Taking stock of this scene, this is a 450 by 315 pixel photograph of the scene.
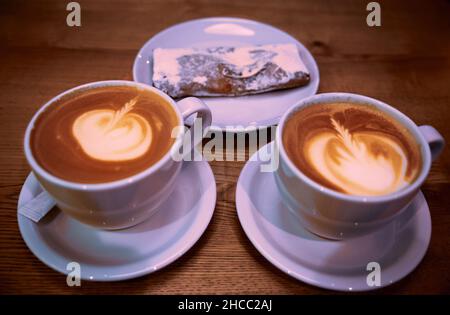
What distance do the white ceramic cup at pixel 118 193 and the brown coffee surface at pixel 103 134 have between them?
0.8 inches

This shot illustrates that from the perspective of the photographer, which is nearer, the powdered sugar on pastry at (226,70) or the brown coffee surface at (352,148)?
the brown coffee surface at (352,148)

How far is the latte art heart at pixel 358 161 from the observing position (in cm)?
66

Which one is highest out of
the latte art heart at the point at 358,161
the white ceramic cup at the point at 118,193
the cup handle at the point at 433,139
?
the cup handle at the point at 433,139

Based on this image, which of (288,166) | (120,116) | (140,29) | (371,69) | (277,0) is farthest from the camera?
(277,0)

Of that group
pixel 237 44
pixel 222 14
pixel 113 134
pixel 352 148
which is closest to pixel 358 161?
pixel 352 148

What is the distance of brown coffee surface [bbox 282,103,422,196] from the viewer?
0.67m

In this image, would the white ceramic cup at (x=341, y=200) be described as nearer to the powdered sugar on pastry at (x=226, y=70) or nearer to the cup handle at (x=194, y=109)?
the cup handle at (x=194, y=109)

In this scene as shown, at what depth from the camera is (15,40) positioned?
3.92ft

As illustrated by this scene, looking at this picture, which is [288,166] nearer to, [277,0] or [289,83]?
[289,83]

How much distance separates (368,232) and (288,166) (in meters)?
0.19

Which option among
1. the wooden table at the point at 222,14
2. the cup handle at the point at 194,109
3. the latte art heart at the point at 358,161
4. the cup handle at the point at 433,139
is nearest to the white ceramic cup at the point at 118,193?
the cup handle at the point at 194,109

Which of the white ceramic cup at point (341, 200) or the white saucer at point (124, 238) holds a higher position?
the white ceramic cup at point (341, 200)

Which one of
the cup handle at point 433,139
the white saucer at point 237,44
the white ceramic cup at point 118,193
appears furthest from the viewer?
the white saucer at point 237,44

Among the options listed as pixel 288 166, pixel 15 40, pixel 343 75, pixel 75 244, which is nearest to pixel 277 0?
pixel 343 75
